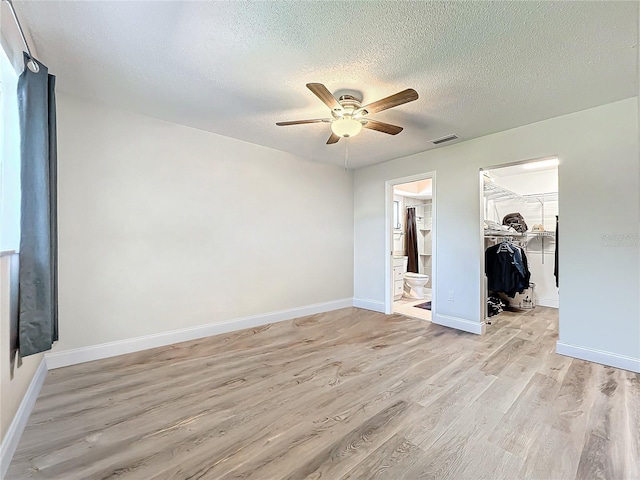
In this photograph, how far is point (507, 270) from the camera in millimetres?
4324

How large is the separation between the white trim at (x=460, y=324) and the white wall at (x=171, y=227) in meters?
1.71

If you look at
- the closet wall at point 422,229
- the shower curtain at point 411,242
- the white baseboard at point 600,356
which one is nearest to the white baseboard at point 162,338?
the white baseboard at point 600,356

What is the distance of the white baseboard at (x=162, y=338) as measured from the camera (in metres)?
2.54

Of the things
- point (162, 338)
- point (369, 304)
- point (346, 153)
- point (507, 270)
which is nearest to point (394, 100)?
point (346, 153)

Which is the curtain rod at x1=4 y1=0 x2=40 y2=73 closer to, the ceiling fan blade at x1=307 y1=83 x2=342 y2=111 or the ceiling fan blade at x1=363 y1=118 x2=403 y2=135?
the ceiling fan blade at x1=307 y1=83 x2=342 y2=111

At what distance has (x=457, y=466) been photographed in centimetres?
143

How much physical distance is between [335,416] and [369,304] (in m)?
3.00

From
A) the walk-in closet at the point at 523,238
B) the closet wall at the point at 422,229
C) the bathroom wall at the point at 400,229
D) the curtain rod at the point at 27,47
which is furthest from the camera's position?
Result: the closet wall at the point at 422,229

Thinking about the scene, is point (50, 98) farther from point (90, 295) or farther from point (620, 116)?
point (620, 116)

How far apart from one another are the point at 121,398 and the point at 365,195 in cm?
404

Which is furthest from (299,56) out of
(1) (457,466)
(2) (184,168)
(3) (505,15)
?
(1) (457,466)

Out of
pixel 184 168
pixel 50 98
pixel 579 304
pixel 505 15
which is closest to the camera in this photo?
pixel 505 15

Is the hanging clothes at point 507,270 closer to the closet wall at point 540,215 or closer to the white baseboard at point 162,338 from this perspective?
the closet wall at point 540,215

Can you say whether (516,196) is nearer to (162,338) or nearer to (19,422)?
(162,338)
